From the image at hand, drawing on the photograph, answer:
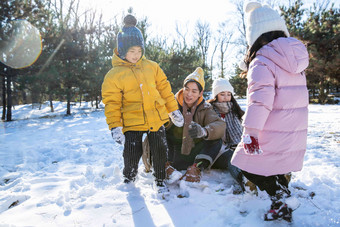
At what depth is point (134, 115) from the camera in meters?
1.97

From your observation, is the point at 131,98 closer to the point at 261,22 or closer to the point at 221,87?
the point at 261,22

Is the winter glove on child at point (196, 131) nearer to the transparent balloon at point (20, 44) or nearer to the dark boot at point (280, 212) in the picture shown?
the dark boot at point (280, 212)

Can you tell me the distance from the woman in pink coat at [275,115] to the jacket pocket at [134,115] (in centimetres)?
91

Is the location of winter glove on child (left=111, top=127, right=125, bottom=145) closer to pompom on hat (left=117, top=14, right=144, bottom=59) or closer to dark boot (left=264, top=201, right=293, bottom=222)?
pompom on hat (left=117, top=14, right=144, bottom=59)

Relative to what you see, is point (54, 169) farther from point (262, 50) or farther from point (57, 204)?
point (262, 50)

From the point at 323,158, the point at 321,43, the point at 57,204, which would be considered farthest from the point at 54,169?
the point at 321,43

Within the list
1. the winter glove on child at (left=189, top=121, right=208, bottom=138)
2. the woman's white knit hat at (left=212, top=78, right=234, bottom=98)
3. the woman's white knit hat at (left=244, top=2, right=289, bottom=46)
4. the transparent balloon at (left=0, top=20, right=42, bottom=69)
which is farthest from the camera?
the transparent balloon at (left=0, top=20, right=42, bottom=69)

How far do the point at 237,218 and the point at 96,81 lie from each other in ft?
38.9

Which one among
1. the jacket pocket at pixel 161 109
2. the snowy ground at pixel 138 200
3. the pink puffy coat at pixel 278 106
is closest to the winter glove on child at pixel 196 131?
the jacket pocket at pixel 161 109

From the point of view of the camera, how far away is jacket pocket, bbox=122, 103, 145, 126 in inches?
76.9

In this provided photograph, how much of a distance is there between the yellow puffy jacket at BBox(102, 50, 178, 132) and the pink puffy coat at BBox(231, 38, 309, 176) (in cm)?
89

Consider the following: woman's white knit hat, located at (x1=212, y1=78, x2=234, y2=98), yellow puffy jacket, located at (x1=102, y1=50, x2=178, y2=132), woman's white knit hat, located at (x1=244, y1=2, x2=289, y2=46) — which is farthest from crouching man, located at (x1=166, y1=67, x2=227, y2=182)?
woman's white knit hat, located at (x1=244, y1=2, x2=289, y2=46)

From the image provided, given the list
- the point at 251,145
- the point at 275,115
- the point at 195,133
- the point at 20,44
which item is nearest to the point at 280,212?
the point at 251,145

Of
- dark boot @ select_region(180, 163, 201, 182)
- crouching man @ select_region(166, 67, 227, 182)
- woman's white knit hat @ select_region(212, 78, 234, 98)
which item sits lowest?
dark boot @ select_region(180, 163, 201, 182)
